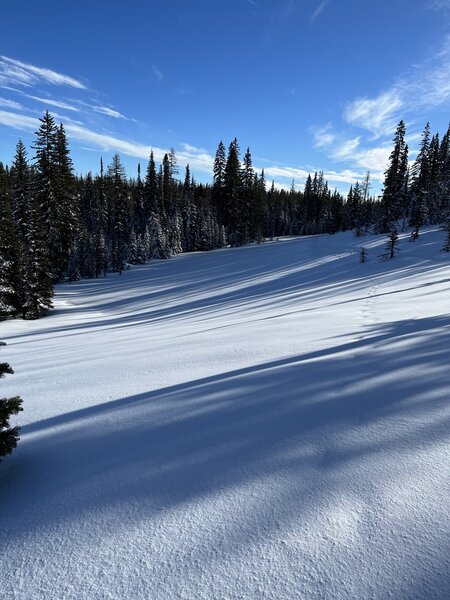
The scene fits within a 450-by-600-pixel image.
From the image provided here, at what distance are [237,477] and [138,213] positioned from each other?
2758 inches

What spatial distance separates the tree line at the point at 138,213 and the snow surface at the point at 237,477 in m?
18.9

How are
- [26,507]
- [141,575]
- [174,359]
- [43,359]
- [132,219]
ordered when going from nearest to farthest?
[141,575] < [26,507] < [174,359] < [43,359] < [132,219]

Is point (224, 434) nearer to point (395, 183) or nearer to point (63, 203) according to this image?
point (63, 203)

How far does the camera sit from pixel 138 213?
6744 centimetres

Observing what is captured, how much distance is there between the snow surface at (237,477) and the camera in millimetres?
1610

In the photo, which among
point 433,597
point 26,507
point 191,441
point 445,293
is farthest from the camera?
point 445,293

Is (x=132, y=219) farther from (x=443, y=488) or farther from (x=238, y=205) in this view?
(x=443, y=488)

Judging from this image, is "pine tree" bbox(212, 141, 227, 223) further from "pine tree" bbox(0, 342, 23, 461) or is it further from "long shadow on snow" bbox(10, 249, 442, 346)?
"pine tree" bbox(0, 342, 23, 461)

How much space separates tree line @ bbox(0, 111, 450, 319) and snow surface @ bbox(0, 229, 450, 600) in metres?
18.9

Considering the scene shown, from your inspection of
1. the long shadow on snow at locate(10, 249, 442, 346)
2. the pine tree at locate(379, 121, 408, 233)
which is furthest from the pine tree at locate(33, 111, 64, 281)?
the pine tree at locate(379, 121, 408, 233)

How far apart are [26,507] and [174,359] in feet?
11.1

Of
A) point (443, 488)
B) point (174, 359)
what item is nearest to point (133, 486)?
point (443, 488)

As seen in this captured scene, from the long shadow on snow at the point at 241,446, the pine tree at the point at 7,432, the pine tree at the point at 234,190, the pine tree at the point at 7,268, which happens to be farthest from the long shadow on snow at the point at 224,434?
the pine tree at the point at 234,190

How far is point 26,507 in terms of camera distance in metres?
2.21
